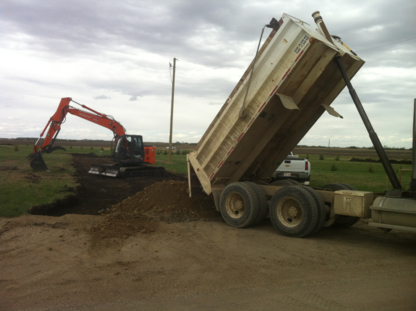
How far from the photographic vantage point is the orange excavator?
20078 mm

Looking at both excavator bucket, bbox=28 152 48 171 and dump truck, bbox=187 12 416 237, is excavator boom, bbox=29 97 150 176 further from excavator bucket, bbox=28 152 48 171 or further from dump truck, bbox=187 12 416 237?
dump truck, bbox=187 12 416 237

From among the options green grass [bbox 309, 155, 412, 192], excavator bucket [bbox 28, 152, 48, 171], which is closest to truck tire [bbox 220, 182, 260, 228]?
green grass [bbox 309, 155, 412, 192]

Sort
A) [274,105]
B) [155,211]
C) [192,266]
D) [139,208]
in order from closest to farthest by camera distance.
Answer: [192,266] < [274,105] < [155,211] < [139,208]

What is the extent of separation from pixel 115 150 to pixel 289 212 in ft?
50.0

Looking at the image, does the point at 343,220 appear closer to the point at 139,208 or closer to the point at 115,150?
the point at 139,208

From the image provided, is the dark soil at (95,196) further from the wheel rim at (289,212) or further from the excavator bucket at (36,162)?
the wheel rim at (289,212)

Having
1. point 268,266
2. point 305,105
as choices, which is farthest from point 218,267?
point 305,105

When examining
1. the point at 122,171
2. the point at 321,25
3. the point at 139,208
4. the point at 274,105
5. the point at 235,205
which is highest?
the point at 321,25

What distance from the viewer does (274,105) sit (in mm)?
7582

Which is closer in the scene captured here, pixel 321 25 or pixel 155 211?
pixel 321 25

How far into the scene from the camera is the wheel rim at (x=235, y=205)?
816 centimetres

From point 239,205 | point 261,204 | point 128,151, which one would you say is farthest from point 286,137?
point 128,151

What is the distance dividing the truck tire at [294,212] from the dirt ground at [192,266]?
0.24 metres

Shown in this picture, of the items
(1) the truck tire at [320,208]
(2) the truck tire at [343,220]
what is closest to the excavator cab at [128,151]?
(2) the truck tire at [343,220]
